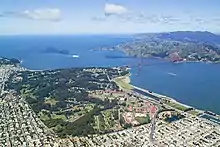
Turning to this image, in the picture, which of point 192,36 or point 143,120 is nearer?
point 143,120

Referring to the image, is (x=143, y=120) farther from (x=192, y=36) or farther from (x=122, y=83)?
(x=192, y=36)

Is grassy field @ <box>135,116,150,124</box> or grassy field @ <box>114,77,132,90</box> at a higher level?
grassy field @ <box>114,77,132,90</box>

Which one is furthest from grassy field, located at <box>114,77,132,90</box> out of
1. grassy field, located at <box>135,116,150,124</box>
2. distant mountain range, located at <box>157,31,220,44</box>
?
distant mountain range, located at <box>157,31,220,44</box>

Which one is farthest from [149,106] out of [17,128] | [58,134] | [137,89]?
[17,128]

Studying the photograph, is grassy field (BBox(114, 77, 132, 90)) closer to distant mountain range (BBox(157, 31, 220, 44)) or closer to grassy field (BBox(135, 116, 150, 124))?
grassy field (BBox(135, 116, 150, 124))

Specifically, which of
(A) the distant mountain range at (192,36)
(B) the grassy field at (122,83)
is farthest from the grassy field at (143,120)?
(A) the distant mountain range at (192,36)

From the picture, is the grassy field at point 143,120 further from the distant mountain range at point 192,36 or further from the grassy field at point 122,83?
the distant mountain range at point 192,36

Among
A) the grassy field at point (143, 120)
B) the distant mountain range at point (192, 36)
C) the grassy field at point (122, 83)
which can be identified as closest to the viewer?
the grassy field at point (143, 120)

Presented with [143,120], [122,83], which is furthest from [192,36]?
[143,120]

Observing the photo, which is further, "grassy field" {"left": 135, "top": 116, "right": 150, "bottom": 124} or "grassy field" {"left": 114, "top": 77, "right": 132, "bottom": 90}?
"grassy field" {"left": 114, "top": 77, "right": 132, "bottom": 90}

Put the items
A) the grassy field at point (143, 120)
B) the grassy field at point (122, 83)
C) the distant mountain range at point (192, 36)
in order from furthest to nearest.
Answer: the distant mountain range at point (192, 36)
the grassy field at point (122, 83)
the grassy field at point (143, 120)

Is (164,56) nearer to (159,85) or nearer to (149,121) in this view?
(159,85)
